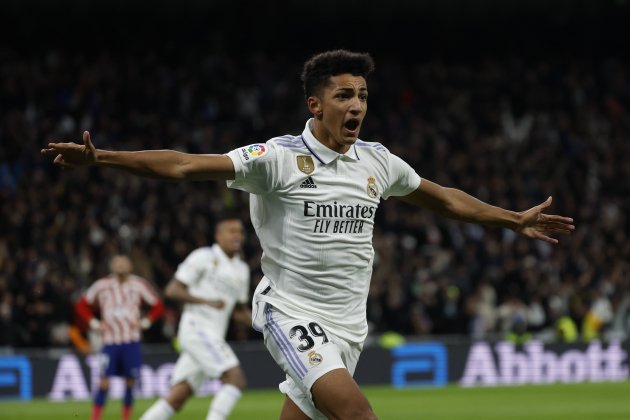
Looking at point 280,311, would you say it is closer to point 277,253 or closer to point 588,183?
point 277,253

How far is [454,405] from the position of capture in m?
16.6

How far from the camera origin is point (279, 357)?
250 inches

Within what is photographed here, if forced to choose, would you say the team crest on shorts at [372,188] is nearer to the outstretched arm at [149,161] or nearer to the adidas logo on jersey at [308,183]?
the adidas logo on jersey at [308,183]

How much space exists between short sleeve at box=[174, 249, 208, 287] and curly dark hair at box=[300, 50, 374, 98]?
20.4 feet

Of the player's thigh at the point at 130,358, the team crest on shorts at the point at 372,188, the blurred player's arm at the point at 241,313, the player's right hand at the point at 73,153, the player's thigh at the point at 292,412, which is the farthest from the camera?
the player's thigh at the point at 130,358

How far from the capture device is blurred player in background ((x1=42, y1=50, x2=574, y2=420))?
20.5ft

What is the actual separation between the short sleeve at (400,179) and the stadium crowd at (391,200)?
1241 centimetres

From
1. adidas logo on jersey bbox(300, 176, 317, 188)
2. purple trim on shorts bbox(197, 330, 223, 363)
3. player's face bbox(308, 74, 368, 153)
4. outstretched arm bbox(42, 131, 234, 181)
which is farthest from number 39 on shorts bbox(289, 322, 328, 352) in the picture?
purple trim on shorts bbox(197, 330, 223, 363)

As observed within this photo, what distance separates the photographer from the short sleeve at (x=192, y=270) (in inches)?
491

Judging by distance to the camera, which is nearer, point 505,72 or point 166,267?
point 166,267

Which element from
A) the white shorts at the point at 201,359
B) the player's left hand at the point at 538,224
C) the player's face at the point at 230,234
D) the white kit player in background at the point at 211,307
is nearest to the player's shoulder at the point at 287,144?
the player's left hand at the point at 538,224

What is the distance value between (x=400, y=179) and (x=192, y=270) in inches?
236

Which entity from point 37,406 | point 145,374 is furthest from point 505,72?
point 37,406

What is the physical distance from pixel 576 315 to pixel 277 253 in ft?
55.5
